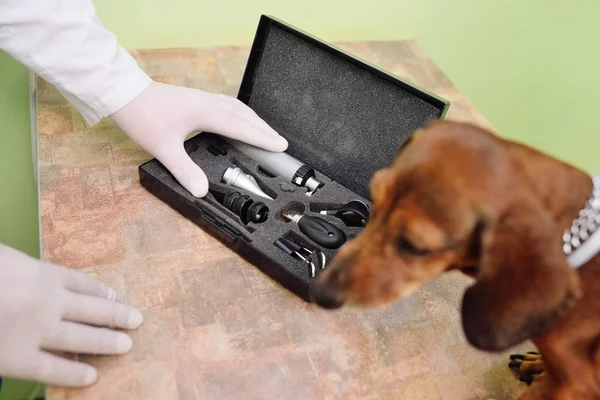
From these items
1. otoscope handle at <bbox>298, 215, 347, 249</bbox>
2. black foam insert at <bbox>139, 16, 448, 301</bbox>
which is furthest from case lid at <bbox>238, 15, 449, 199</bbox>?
otoscope handle at <bbox>298, 215, 347, 249</bbox>

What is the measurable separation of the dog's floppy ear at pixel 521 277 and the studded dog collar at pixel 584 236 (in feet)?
0.18

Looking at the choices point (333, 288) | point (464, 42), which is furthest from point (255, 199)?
point (464, 42)

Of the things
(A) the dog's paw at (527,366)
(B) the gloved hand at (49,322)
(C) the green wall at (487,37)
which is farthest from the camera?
(C) the green wall at (487,37)

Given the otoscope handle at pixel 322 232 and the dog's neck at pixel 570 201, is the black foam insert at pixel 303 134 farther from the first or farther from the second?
the dog's neck at pixel 570 201

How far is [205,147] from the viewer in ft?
3.30

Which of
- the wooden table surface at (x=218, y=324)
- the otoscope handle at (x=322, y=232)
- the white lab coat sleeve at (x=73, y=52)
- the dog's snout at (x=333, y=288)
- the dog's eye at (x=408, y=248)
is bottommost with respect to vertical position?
the wooden table surface at (x=218, y=324)

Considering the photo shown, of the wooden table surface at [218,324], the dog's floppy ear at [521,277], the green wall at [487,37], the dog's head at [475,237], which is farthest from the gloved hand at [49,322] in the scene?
the green wall at [487,37]

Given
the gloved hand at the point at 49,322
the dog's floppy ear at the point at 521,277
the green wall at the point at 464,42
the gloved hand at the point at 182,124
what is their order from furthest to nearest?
the green wall at the point at 464,42
the gloved hand at the point at 182,124
the gloved hand at the point at 49,322
the dog's floppy ear at the point at 521,277

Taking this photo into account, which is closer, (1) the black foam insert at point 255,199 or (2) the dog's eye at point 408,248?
(2) the dog's eye at point 408,248

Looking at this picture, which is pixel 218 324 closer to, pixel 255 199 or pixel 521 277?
pixel 255 199

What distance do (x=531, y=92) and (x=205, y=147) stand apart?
3.17ft

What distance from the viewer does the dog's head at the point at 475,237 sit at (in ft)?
1.75

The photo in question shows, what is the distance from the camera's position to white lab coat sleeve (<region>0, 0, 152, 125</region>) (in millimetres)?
855

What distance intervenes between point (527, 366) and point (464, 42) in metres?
1.04
